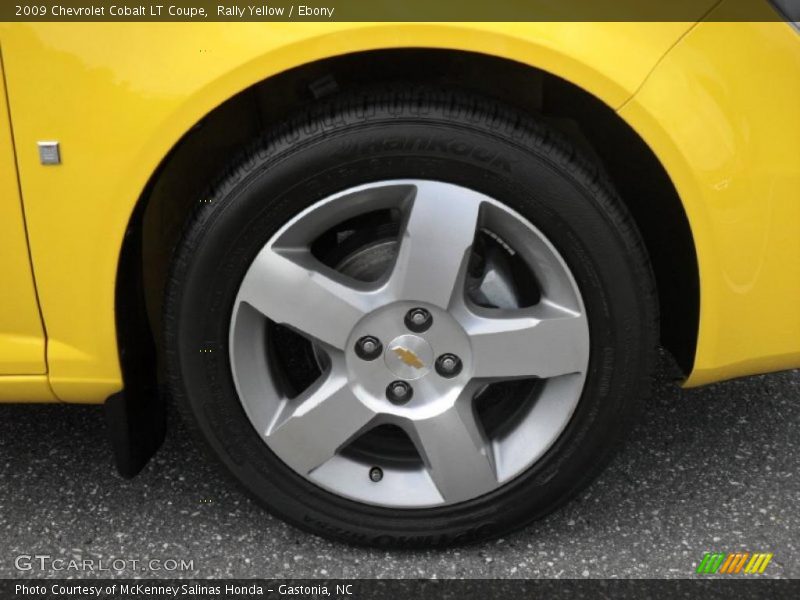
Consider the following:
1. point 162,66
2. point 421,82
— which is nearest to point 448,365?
point 421,82

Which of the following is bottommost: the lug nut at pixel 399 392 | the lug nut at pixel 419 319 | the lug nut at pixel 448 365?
the lug nut at pixel 399 392

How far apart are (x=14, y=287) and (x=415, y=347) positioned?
0.75m

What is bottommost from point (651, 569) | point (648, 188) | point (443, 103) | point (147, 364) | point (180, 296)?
point (651, 569)

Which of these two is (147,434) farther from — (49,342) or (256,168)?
(256,168)

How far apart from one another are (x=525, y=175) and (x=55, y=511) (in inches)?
49.9

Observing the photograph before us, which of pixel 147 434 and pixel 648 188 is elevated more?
pixel 648 188

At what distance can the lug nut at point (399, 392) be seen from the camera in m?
1.89

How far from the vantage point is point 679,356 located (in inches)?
78.4

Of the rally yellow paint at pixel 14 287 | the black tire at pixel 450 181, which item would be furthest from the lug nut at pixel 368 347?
the rally yellow paint at pixel 14 287

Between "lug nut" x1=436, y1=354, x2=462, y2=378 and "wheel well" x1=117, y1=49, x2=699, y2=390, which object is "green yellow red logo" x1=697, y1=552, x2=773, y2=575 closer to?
"wheel well" x1=117, y1=49, x2=699, y2=390

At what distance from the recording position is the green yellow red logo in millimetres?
1970

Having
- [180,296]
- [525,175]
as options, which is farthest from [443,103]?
[180,296]

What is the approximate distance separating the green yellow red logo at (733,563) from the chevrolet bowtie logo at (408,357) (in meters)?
0.71

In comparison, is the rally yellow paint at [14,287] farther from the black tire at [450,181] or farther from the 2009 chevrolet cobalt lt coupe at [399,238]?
the black tire at [450,181]
